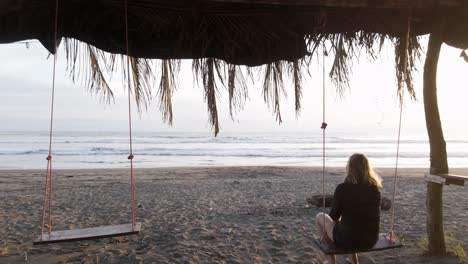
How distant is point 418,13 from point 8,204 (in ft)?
26.2

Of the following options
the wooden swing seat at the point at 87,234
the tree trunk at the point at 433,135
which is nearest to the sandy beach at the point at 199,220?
the tree trunk at the point at 433,135

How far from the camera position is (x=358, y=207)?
3.06 m

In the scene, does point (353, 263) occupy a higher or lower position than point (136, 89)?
lower

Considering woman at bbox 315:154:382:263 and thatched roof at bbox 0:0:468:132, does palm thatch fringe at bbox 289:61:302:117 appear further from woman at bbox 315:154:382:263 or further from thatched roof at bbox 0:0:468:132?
woman at bbox 315:154:382:263

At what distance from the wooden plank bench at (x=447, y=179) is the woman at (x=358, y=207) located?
0.78 meters

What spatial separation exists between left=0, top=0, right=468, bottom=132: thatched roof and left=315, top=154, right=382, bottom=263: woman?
0.88m

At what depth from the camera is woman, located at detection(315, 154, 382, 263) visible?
305 cm

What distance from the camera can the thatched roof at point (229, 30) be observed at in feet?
9.44

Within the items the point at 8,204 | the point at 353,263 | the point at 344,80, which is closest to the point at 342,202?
the point at 353,263

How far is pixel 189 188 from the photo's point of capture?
1054cm

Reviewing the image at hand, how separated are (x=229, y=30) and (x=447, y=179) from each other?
223cm

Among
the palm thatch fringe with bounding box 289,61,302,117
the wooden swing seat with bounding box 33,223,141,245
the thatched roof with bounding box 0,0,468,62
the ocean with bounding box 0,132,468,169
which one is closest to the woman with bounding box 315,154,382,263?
the palm thatch fringe with bounding box 289,61,302,117

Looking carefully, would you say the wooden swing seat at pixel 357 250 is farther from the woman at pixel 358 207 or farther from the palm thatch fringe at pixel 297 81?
the palm thatch fringe at pixel 297 81

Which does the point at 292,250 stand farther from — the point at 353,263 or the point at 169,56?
the point at 169,56
